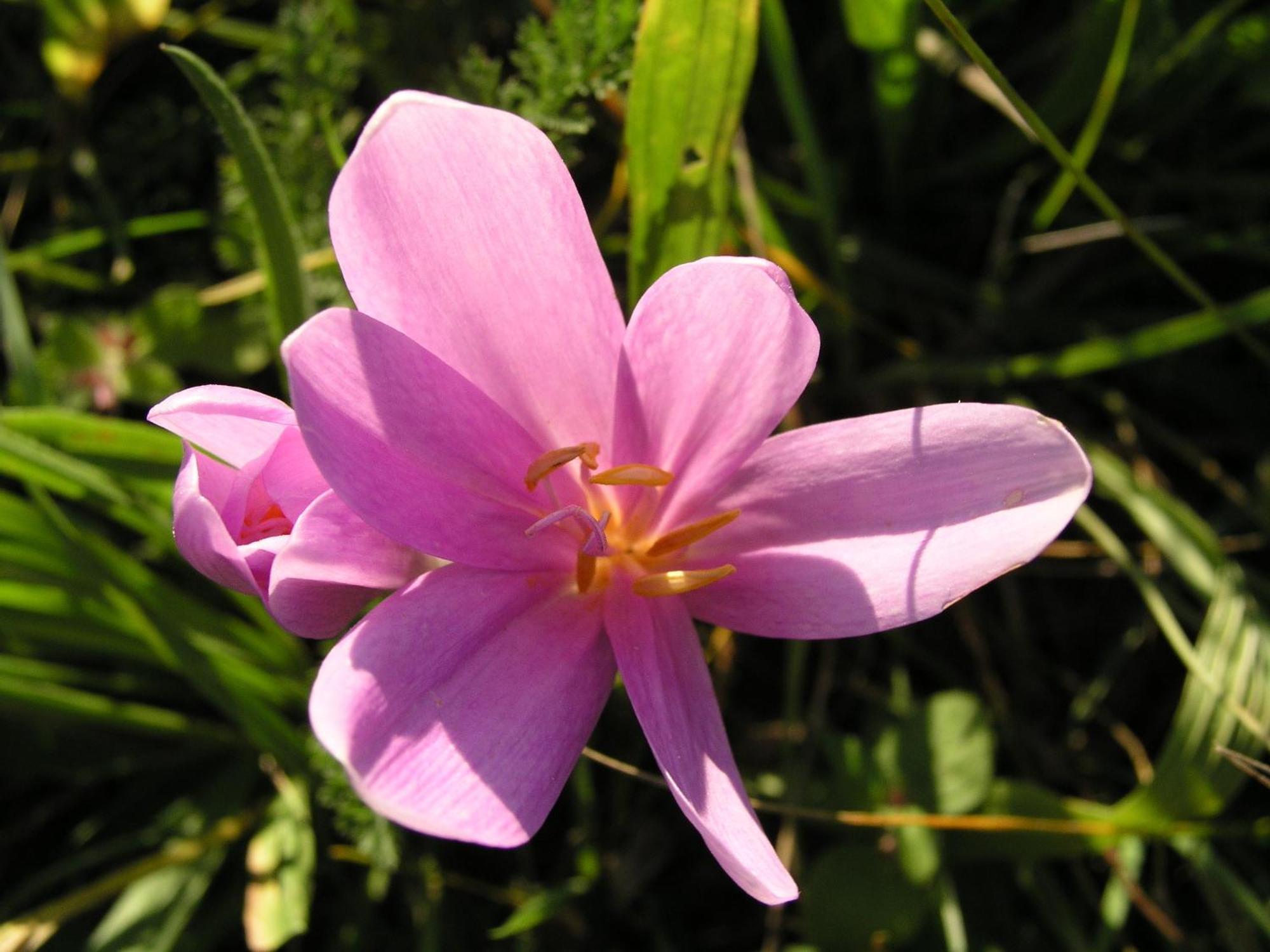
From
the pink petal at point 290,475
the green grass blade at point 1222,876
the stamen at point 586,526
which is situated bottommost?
the green grass blade at point 1222,876

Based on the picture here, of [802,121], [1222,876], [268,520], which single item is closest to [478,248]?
[268,520]

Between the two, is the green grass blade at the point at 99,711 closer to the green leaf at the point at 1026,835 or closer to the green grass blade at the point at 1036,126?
the green leaf at the point at 1026,835

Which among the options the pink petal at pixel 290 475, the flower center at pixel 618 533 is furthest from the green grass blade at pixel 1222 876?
the pink petal at pixel 290 475

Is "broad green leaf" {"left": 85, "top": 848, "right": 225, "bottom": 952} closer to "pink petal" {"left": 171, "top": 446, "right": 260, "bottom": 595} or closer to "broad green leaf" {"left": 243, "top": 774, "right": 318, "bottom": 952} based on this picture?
"broad green leaf" {"left": 243, "top": 774, "right": 318, "bottom": 952}

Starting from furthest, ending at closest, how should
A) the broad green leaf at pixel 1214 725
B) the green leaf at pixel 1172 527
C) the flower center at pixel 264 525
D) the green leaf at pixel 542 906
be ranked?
the green leaf at pixel 1172 527
the broad green leaf at pixel 1214 725
the green leaf at pixel 542 906
the flower center at pixel 264 525

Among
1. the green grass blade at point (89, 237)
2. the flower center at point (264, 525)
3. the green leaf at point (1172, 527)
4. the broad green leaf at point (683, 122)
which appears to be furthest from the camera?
the green grass blade at point (89, 237)

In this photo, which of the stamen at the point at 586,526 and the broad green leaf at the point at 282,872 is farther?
the broad green leaf at the point at 282,872

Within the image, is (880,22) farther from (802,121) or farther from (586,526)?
(586,526)

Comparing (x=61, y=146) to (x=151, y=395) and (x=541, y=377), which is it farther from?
(x=541, y=377)
